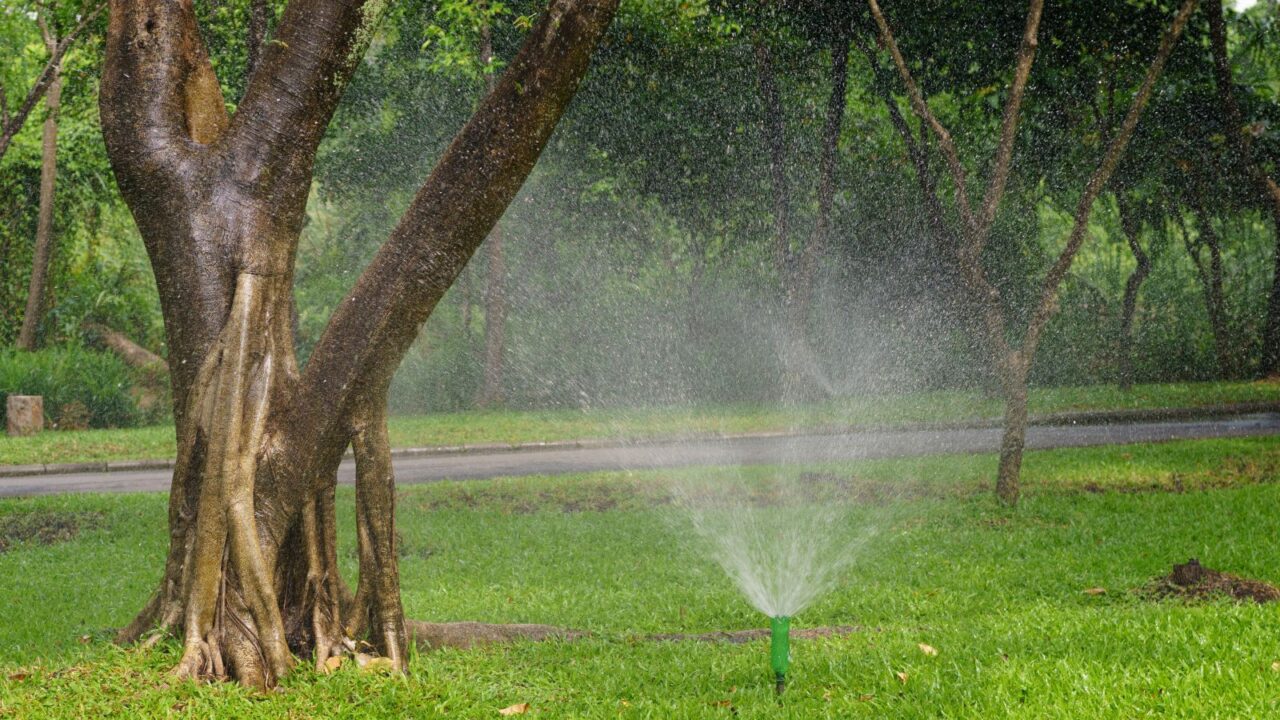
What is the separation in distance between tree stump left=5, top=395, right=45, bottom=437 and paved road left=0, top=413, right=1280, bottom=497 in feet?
13.1

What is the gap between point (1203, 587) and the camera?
21.7 ft

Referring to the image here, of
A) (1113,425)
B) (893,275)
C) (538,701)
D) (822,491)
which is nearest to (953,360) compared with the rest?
(893,275)

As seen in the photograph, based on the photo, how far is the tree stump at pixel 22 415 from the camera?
18.4 metres

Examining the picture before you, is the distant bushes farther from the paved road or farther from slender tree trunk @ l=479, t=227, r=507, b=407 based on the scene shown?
slender tree trunk @ l=479, t=227, r=507, b=407

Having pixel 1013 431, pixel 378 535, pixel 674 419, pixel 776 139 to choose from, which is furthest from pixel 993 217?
pixel 674 419

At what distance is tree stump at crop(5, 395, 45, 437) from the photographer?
18.4 m

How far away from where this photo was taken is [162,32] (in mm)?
5707

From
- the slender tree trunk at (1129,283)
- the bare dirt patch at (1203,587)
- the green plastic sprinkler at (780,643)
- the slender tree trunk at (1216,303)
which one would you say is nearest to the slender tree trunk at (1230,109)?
the slender tree trunk at (1129,283)

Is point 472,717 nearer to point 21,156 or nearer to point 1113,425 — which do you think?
point 1113,425

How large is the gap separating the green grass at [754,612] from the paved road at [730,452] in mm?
1478

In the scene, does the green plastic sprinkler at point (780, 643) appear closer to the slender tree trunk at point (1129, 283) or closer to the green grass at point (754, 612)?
the green grass at point (754, 612)

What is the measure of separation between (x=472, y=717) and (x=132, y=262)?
2342 cm

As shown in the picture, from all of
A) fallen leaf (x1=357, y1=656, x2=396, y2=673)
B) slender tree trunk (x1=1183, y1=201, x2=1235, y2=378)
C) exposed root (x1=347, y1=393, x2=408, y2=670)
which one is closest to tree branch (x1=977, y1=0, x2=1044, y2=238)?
exposed root (x1=347, y1=393, x2=408, y2=670)

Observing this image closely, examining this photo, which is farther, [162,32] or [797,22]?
[797,22]
